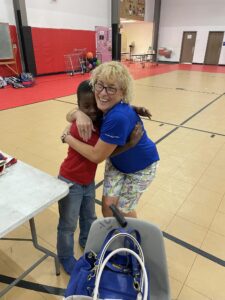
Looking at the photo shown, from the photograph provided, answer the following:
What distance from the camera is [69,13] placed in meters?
10.8

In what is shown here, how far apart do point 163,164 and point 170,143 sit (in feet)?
2.54

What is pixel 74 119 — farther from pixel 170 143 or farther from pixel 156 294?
pixel 170 143

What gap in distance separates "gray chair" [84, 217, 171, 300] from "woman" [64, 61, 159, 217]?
0.38 m

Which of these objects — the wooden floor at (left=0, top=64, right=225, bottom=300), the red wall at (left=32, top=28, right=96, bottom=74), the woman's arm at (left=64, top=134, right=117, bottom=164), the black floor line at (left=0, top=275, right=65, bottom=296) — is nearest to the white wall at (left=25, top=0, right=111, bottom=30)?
the red wall at (left=32, top=28, right=96, bottom=74)

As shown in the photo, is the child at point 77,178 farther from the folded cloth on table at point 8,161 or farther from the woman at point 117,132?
the folded cloth on table at point 8,161

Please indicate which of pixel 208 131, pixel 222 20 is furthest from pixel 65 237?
pixel 222 20

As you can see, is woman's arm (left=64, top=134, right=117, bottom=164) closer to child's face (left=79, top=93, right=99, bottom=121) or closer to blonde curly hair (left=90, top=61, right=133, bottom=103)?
child's face (left=79, top=93, right=99, bottom=121)

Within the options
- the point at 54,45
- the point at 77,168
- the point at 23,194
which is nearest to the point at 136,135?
the point at 77,168

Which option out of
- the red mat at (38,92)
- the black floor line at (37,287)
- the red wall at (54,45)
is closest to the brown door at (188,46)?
the red wall at (54,45)

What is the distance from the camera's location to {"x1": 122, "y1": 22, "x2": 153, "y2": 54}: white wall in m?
18.7

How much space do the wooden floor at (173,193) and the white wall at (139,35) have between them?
48.4ft

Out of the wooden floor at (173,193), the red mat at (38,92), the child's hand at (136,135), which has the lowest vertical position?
the red mat at (38,92)

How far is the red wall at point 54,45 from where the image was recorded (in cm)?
989

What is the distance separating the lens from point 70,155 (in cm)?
150
